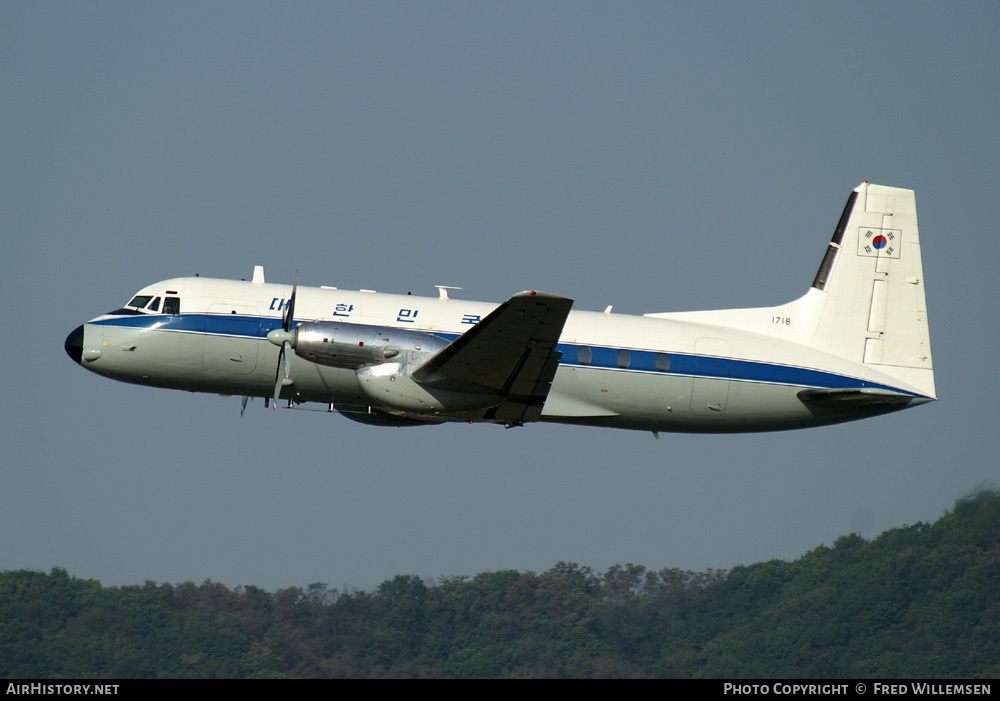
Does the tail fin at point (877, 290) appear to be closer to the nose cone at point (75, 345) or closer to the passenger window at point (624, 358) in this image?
the passenger window at point (624, 358)

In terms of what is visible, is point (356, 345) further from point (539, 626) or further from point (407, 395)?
point (539, 626)

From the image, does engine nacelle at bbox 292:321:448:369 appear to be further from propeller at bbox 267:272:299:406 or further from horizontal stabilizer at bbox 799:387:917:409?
horizontal stabilizer at bbox 799:387:917:409

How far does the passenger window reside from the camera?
21.6 m

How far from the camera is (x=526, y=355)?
19.8 metres

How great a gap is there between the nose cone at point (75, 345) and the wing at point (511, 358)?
6487 millimetres

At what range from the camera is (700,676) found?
180 ft

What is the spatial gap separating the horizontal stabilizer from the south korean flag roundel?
3125mm

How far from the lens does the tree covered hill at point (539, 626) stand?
171ft

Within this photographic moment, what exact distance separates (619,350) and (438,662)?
3831cm

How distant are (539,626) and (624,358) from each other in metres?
39.4

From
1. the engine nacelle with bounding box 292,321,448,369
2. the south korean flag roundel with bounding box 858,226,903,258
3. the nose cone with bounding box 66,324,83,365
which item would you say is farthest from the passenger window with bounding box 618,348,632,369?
the nose cone with bounding box 66,324,83,365

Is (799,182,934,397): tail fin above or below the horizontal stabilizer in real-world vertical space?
above

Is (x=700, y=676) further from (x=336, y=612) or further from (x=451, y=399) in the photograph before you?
(x=451, y=399)

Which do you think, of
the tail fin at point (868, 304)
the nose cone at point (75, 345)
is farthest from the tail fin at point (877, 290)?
the nose cone at point (75, 345)
